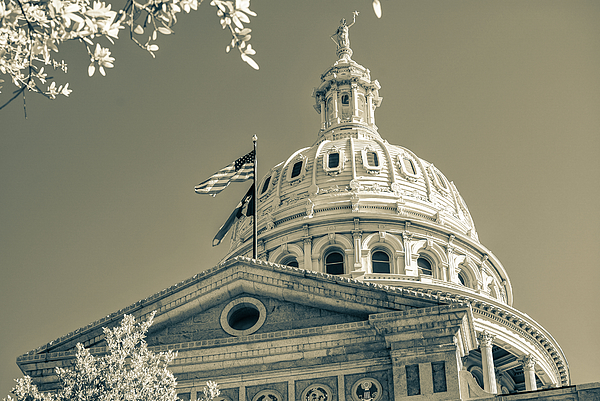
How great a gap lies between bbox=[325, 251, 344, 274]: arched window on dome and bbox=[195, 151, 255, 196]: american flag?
27151 mm

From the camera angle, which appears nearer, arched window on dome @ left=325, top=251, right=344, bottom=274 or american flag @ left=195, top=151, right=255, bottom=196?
american flag @ left=195, top=151, right=255, bottom=196

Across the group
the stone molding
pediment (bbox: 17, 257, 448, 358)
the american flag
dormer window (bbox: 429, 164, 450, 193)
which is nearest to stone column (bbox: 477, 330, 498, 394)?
dormer window (bbox: 429, 164, 450, 193)

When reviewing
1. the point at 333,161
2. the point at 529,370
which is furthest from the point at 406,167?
the point at 529,370

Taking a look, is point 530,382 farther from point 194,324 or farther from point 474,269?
point 194,324

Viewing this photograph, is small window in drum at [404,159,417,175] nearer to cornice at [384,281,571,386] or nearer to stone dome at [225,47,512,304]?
A: stone dome at [225,47,512,304]

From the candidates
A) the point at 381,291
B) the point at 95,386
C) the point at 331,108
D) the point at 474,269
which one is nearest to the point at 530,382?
the point at 474,269

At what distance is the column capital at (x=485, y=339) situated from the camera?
57.3m

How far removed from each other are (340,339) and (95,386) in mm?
6208

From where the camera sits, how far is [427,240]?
64562 mm

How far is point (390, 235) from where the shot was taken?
6369 cm

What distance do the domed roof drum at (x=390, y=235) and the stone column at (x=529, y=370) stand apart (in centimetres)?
27

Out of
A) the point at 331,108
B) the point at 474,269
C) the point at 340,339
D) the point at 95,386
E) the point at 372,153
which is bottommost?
the point at 95,386

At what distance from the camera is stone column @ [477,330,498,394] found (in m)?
55.3

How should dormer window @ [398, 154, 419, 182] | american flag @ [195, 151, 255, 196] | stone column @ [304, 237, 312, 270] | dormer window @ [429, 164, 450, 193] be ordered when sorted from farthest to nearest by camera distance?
dormer window @ [429, 164, 450, 193] < dormer window @ [398, 154, 419, 182] < stone column @ [304, 237, 312, 270] < american flag @ [195, 151, 255, 196]
